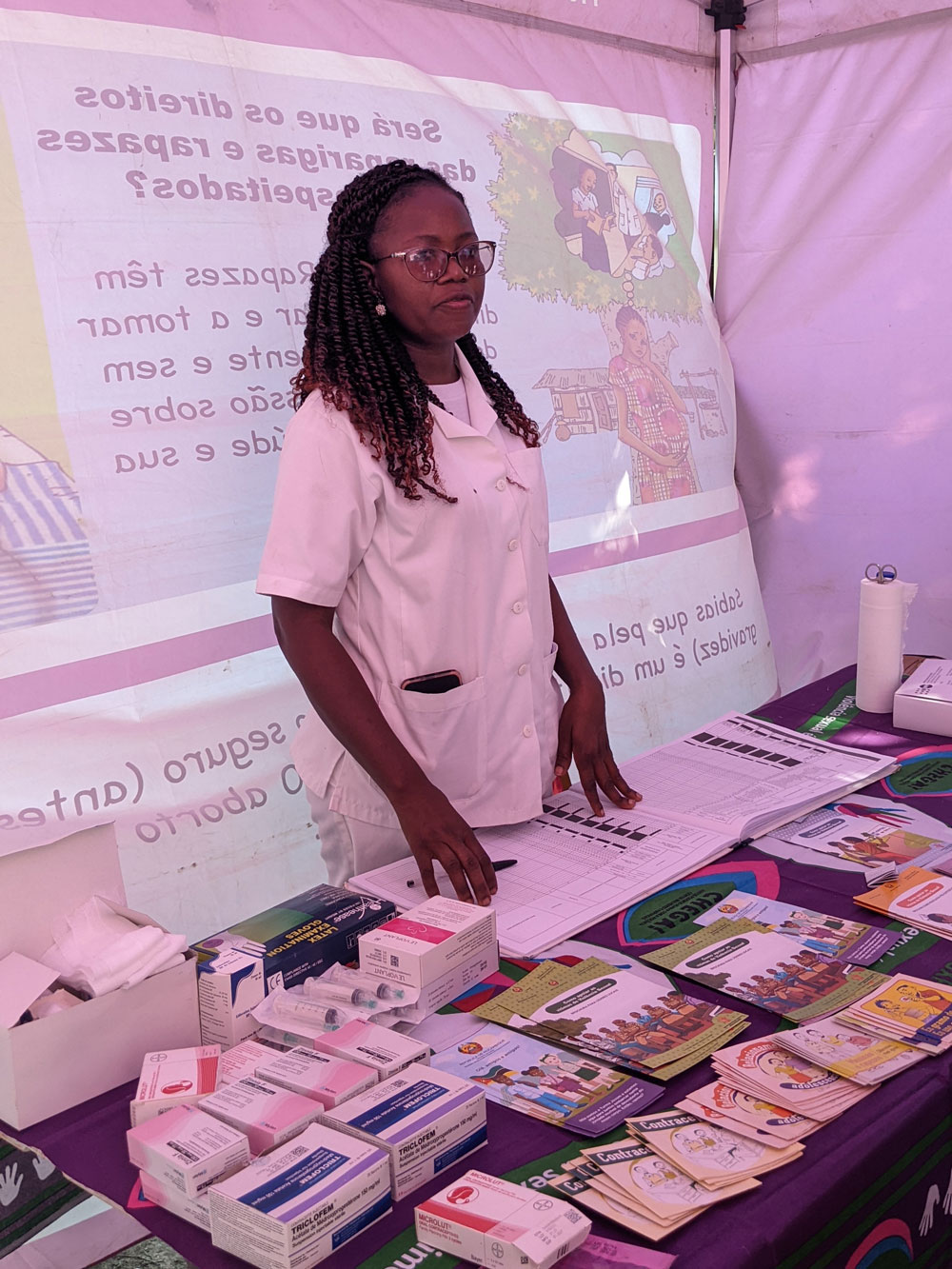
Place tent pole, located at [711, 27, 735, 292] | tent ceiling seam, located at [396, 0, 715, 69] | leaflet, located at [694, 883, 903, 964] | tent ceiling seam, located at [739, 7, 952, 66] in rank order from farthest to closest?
tent pole, located at [711, 27, 735, 292], tent ceiling seam, located at [739, 7, 952, 66], tent ceiling seam, located at [396, 0, 715, 69], leaflet, located at [694, 883, 903, 964]

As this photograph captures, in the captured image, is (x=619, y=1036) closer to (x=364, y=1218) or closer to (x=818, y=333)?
(x=364, y=1218)

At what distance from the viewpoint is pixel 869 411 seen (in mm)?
3562

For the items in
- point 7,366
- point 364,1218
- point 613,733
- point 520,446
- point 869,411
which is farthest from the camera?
point 869,411

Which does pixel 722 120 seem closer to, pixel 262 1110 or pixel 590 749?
pixel 590 749

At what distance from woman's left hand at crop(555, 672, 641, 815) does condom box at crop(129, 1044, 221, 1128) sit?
769mm

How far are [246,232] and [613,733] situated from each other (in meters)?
1.68

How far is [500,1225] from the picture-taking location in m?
0.87

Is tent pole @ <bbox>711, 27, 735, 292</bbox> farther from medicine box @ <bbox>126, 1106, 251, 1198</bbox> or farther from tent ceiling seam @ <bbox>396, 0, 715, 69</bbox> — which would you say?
medicine box @ <bbox>126, 1106, 251, 1198</bbox>

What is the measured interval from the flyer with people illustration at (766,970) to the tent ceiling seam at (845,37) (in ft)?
9.41

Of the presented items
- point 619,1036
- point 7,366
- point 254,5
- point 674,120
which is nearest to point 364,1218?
point 619,1036

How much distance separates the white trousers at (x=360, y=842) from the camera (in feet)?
Result: 5.72

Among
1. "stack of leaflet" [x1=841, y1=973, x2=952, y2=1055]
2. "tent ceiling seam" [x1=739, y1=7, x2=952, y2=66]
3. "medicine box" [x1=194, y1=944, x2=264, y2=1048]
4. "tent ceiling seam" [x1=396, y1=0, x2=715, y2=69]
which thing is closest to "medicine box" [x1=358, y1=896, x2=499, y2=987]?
"medicine box" [x1=194, y1=944, x2=264, y2=1048]

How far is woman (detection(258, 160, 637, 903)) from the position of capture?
1.55 meters

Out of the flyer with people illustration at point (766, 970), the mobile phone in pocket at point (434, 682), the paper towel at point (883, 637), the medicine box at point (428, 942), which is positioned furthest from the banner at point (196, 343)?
the flyer with people illustration at point (766, 970)
